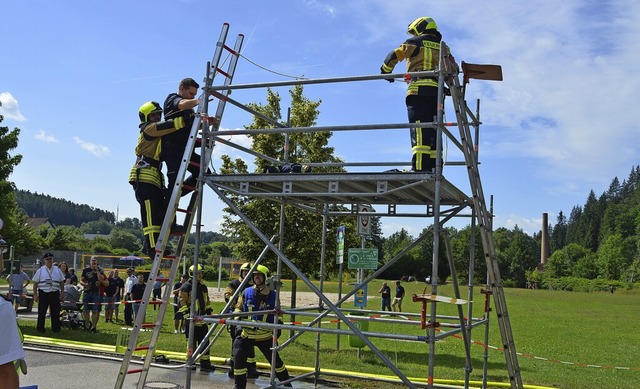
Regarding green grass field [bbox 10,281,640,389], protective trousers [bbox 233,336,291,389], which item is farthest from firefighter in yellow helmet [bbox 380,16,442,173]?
green grass field [bbox 10,281,640,389]

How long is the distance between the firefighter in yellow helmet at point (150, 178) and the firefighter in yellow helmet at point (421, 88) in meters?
2.50

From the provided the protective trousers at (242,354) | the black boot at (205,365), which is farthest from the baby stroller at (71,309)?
the protective trousers at (242,354)

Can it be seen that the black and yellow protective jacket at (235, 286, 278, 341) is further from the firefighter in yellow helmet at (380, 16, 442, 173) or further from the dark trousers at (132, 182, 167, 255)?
the firefighter in yellow helmet at (380, 16, 442, 173)

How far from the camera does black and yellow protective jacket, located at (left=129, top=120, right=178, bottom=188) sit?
7.34 m

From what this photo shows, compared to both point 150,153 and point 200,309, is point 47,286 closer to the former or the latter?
point 200,309

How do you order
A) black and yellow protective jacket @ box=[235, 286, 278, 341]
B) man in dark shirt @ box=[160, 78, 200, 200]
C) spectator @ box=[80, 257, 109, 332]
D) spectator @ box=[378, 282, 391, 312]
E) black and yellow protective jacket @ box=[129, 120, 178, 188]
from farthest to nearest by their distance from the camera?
spectator @ box=[378, 282, 391, 312]
spectator @ box=[80, 257, 109, 332]
black and yellow protective jacket @ box=[235, 286, 278, 341]
man in dark shirt @ box=[160, 78, 200, 200]
black and yellow protective jacket @ box=[129, 120, 178, 188]

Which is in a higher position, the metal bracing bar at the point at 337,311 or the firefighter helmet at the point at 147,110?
the firefighter helmet at the point at 147,110

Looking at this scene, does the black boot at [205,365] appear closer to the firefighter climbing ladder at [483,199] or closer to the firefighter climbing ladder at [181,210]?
the firefighter climbing ladder at [181,210]

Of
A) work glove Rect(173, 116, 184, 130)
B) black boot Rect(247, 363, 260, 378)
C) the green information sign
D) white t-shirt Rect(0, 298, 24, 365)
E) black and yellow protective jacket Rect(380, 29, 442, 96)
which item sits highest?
black and yellow protective jacket Rect(380, 29, 442, 96)

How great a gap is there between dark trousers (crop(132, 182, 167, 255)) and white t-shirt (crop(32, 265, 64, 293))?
9.71 metres

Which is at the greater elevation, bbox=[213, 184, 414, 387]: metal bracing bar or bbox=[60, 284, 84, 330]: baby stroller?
bbox=[213, 184, 414, 387]: metal bracing bar

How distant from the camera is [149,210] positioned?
292 inches

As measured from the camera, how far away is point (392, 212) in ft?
29.7

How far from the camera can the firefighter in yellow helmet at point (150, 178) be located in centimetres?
735
